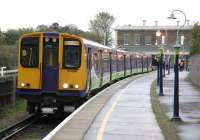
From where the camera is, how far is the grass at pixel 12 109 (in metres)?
27.4

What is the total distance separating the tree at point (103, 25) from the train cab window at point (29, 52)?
91982 millimetres

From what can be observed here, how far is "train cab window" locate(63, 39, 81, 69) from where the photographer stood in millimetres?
21109

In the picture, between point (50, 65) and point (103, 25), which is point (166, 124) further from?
point (103, 25)

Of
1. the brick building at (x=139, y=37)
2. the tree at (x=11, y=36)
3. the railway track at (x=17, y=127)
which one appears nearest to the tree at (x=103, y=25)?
the brick building at (x=139, y=37)

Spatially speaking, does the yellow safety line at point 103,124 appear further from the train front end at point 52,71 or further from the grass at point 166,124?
the train front end at point 52,71

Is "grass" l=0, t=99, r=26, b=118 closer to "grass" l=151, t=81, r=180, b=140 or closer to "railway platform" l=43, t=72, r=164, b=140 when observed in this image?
"railway platform" l=43, t=72, r=164, b=140

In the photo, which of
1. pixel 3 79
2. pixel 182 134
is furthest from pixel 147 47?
pixel 182 134

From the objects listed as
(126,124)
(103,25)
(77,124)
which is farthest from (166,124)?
(103,25)

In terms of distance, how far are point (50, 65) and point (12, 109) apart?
32.7 feet

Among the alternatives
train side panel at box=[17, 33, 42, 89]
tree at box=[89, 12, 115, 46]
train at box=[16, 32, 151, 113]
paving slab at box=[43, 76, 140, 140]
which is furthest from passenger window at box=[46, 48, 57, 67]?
tree at box=[89, 12, 115, 46]

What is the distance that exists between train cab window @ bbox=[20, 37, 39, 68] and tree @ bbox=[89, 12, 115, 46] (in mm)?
91982

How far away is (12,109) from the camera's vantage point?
30.4m

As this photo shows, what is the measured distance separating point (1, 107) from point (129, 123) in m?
15.7

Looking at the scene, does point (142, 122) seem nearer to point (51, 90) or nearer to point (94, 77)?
point (51, 90)
